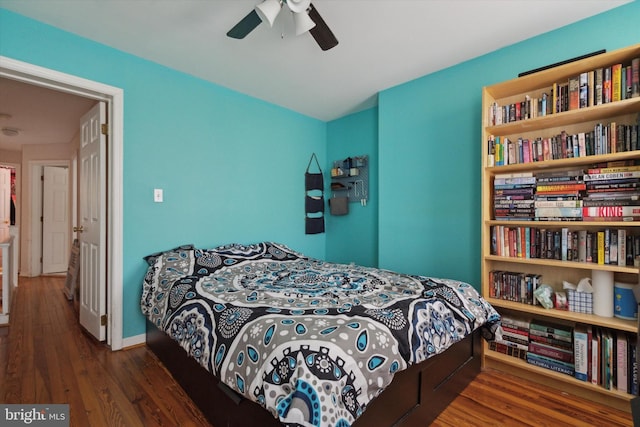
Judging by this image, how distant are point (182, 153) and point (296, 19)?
1.58 metres

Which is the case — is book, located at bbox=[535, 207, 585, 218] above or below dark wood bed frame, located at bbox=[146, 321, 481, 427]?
above

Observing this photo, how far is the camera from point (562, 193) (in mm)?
1871

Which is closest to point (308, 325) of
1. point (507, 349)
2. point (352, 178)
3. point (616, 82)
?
point (507, 349)

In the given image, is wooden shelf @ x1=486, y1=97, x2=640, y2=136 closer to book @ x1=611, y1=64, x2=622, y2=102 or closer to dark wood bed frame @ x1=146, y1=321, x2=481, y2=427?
book @ x1=611, y1=64, x2=622, y2=102

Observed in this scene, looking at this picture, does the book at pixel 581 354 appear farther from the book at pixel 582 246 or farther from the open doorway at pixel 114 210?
the open doorway at pixel 114 210

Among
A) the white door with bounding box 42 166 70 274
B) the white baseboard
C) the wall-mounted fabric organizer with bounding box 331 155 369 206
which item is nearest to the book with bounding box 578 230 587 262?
the wall-mounted fabric organizer with bounding box 331 155 369 206

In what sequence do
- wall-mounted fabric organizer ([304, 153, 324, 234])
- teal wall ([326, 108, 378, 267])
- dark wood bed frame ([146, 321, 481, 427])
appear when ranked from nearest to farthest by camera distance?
dark wood bed frame ([146, 321, 481, 427]) → teal wall ([326, 108, 378, 267]) → wall-mounted fabric organizer ([304, 153, 324, 234])

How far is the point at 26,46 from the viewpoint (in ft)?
6.30

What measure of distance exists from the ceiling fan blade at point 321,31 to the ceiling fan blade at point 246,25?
306 mm

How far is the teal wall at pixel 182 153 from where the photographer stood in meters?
2.13

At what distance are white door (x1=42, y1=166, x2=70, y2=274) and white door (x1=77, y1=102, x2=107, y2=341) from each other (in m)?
3.34

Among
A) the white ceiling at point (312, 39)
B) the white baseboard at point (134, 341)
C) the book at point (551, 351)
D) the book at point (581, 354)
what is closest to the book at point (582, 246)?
the book at point (581, 354)

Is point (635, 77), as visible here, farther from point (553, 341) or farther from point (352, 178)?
point (352, 178)

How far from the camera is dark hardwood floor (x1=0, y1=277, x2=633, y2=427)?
154cm
